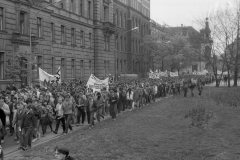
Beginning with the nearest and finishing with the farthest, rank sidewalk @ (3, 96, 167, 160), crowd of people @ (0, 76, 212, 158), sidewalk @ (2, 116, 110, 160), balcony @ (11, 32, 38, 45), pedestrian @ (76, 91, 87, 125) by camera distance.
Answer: sidewalk @ (3, 96, 167, 160) < sidewalk @ (2, 116, 110, 160) < crowd of people @ (0, 76, 212, 158) < pedestrian @ (76, 91, 87, 125) < balcony @ (11, 32, 38, 45)

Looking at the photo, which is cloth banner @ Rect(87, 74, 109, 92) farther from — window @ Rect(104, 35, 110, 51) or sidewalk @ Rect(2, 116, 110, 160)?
window @ Rect(104, 35, 110, 51)

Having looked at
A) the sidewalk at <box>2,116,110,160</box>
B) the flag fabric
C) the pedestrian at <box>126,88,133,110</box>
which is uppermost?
the flag fabric

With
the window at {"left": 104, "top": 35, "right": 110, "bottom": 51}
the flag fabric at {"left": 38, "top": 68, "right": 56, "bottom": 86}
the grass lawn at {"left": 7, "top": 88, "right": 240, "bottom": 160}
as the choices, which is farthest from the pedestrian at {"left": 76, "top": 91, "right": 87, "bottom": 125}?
the window at {"left": 104, "top": 35, "right": 110, "bottom": 51}

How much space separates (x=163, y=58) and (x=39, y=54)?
48553mm

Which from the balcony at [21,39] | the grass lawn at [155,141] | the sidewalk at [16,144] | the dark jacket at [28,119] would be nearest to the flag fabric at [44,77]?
the grass lawn at [155,141]

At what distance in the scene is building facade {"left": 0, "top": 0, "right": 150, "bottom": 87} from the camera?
3278cm

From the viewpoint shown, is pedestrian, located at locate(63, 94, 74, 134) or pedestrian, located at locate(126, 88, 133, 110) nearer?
pedestrian, located at locate(63, 94, 74, 134)

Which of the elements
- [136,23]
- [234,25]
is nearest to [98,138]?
[234,25]

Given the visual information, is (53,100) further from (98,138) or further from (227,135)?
(227,135)

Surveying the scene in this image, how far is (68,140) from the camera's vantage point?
16.1 meters

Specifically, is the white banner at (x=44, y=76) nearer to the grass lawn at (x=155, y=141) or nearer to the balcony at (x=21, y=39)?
the grass lawn at (x=155, y=141)

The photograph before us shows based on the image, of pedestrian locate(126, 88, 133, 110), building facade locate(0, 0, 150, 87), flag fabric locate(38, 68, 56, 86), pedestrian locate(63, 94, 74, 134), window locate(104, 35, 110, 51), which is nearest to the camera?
pedestrian locate(63, 94, 74, 134)

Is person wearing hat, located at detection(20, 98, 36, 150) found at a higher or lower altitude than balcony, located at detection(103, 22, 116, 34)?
lower

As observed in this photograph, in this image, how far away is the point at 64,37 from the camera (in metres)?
45.8
